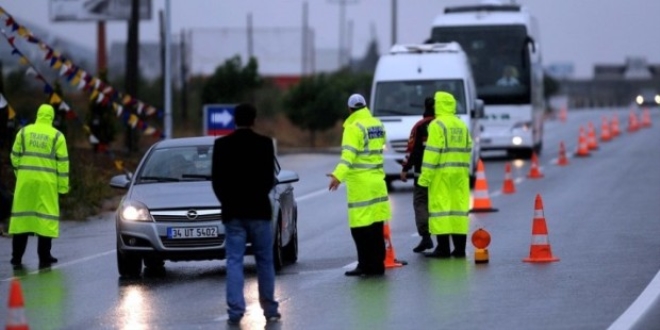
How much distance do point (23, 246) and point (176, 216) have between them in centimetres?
285

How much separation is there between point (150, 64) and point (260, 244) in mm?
92658

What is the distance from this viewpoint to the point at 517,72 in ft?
130

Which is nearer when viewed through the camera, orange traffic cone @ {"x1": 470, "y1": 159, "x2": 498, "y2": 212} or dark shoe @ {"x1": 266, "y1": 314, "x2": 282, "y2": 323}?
dark shoe @ {"x1": 266, "y1": 314, "x2": 282, "y2": 323}

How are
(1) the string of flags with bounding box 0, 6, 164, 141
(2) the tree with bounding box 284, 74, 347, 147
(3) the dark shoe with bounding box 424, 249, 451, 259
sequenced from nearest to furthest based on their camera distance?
(3) the dark shoe with bounding box 424, 249, 451, 259 < (1) the string of flags with bounding box 0, 6, 164, 141 < (2) the tree with bounding box 284, 74, 347, 147

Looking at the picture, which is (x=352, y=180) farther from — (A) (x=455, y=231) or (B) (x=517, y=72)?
(B) (x=517, y=72)

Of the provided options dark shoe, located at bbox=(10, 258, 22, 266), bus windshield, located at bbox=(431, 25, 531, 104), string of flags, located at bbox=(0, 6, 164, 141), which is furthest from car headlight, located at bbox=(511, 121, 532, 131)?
dark shoe, located at bbox=(10, 258, 22, 266)

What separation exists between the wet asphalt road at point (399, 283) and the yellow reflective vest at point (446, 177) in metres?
0.44

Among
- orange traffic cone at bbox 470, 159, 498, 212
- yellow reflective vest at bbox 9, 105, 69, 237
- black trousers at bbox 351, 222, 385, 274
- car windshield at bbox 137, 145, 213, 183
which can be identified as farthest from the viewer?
orange traffic cone at bbox 470, 159, 498, 212

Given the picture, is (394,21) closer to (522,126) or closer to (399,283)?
(522,126)

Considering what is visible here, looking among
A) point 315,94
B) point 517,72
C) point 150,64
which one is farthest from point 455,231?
point 150,64

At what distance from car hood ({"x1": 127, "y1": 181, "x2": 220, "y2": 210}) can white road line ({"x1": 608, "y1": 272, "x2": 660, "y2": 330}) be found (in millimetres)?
4256

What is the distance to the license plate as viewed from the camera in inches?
629

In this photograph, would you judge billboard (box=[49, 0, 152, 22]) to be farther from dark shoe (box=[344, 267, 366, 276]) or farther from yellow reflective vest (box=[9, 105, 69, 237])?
dark shoe (box=[344, 267, 366, 276])

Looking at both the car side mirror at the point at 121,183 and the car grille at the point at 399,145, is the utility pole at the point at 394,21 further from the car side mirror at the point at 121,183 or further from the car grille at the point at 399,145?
the car side mirror at the point at 121,183
